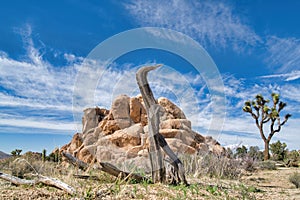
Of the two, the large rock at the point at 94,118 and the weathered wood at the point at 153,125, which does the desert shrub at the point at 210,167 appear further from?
the large rock at the point at 94,118

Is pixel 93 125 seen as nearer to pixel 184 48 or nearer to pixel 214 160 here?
pixel 214 160

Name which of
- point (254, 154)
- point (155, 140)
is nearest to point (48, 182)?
point (155, 140)

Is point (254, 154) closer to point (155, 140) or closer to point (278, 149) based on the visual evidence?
point (155, 140)

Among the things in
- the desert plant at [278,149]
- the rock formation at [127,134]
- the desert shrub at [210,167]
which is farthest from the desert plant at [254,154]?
the desert plant at [278,149]

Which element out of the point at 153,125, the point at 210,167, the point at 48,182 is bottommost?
the point at 48,182

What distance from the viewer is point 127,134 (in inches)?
869

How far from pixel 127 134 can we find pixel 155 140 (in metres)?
16.5

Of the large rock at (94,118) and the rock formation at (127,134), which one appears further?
the large rock at (94,118)

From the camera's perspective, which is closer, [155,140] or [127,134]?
[155,140]

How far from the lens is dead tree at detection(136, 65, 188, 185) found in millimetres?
5789

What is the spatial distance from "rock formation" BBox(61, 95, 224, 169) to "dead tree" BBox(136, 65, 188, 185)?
11.6 m

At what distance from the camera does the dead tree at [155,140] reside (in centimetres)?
579

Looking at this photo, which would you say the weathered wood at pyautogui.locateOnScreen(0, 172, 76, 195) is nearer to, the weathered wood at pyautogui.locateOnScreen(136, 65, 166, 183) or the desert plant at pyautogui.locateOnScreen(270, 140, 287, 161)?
the weathered wood at pyautogui.locateOnScreen(136, 65, 166, 183)

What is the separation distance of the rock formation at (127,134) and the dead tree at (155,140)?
38.1 ft
